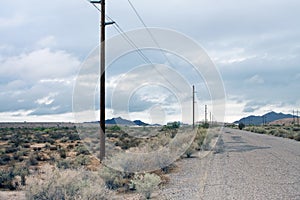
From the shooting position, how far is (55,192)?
1318cm

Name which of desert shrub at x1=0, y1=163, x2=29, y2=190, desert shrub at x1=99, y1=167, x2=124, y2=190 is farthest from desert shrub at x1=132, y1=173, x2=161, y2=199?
desert shrub at x1=0, y1=163, x2=29, y2=190

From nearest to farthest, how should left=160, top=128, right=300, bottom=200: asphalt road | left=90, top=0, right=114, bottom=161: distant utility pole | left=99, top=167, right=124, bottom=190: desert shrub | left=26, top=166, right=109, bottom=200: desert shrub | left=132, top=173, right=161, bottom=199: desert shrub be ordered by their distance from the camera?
left=26, top=166, right=109, bottom=200: desert shrub → left=132, top=173, right=161, bottom=199: desert shrub → left=160, top=128, right=300, bottom=200: asphalt road → left=99, top=167, right=124, bottom=190: desert shrub → left=90, top=0, right=114, bottom=161: distant utility pole

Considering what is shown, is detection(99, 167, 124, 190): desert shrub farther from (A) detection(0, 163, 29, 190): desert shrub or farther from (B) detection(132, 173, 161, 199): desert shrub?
(A) detection(0, 163, 29, 190): desert shrub

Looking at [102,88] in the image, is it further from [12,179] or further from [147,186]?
[147,186]

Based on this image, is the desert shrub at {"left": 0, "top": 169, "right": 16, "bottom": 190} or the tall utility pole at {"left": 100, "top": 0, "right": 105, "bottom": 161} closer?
the desert shrub at {"left": 0, "top": 169, "right": 16, "bottom": 190}

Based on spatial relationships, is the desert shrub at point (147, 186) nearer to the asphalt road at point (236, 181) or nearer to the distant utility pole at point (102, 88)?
the asphalt road at point (236, 181)

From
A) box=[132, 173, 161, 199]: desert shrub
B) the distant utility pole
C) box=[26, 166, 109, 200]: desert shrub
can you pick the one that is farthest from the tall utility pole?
box=[26, 166, 109, 200]: desert shrub

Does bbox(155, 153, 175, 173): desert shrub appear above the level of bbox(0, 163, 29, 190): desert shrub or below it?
above

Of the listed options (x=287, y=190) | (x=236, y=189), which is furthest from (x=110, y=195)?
(x=287, y=190)

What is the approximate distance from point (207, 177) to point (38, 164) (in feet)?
43.7

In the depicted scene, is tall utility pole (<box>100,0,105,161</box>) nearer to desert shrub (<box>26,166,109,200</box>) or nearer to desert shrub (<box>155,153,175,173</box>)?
desert shrub (<box>155,153,175,173</box>)

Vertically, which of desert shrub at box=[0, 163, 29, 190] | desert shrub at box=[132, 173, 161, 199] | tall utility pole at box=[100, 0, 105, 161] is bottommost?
desert shrub at box=[0, 163, 29, 190]

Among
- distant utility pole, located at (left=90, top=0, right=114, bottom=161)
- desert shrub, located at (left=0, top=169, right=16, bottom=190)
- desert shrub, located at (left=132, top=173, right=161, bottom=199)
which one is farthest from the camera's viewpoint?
distant utility pole, located at (left=90, top=0, right=114, bottom=161)

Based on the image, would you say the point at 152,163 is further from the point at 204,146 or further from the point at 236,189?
the point at 204,146
